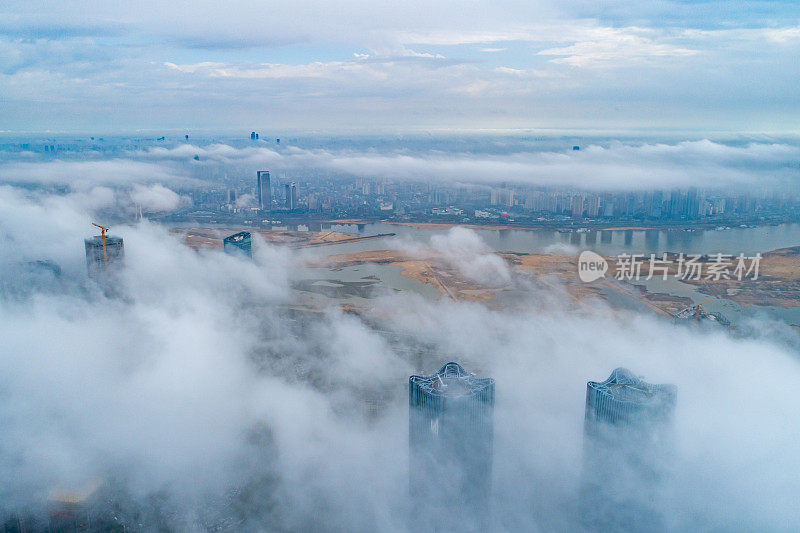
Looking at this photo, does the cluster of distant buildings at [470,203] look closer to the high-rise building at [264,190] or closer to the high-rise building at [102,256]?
the high-rise building at [264,190]

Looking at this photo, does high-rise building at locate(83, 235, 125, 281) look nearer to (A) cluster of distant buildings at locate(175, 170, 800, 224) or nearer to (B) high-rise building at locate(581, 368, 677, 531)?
(A) cluster of distant buildings at locate(175, 170, 800, 224)

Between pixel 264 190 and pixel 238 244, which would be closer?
pixel 238 244

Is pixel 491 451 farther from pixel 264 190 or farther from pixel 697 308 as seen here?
pixel 264 190

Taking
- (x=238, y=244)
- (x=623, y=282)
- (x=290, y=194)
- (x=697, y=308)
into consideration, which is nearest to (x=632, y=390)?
(x=697, y=308)

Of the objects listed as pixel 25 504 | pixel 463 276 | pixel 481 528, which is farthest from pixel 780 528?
pixel 25 504

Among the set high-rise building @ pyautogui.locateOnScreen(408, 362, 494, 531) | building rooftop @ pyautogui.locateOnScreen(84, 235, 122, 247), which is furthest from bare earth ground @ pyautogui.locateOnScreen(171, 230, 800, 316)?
high-rise building @ pyautogui.locateOnScreen(408, 362, 494, 531)

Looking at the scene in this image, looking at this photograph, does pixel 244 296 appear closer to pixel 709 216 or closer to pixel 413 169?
pixel 413 169
